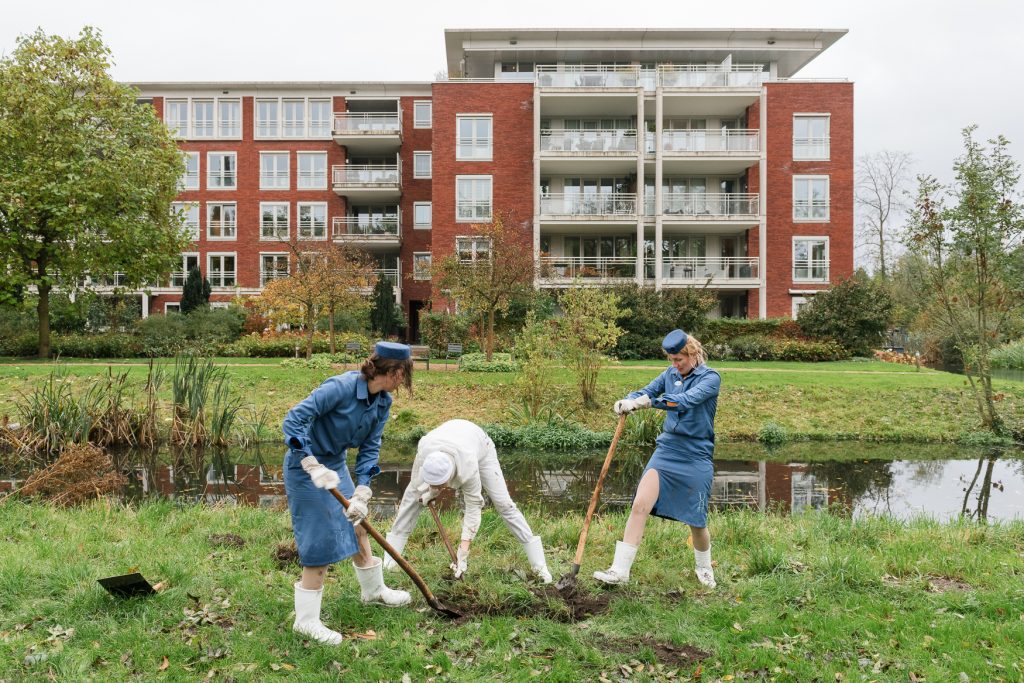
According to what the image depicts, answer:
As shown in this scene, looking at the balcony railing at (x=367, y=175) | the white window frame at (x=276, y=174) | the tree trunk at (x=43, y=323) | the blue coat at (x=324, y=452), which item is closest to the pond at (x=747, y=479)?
the blue coat at (x=324, y=452)

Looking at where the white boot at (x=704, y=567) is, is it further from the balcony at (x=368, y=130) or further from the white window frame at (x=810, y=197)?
the balcony at (x=368, y=130)

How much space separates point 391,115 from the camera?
41.8 m

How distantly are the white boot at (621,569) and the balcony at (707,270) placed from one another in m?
29.0

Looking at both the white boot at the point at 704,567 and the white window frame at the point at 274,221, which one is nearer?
the white boot at the point at 704,567

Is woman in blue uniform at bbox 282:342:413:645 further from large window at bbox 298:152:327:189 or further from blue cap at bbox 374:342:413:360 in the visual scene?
large window at bbox 298:152:327:189

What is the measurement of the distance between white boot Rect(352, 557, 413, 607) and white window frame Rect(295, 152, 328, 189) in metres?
39.9

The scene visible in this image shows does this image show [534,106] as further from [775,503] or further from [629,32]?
[775,503]

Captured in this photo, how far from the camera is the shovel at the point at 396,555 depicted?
4.16 meters

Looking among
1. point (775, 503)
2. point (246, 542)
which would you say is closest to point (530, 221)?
point (775, 503)

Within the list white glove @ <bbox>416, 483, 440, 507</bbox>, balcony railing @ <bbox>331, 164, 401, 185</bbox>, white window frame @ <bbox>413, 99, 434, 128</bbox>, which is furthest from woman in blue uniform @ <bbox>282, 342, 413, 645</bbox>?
white window frame @ <bbox>413, 99, 434, 128</bbox>

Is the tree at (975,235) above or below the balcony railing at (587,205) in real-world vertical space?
below

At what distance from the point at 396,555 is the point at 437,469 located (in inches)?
24.9

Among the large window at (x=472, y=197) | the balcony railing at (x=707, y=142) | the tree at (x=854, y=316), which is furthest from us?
the large window at (x=472, y=197)

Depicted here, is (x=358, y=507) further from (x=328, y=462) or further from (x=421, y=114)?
(x=421, y=114)
